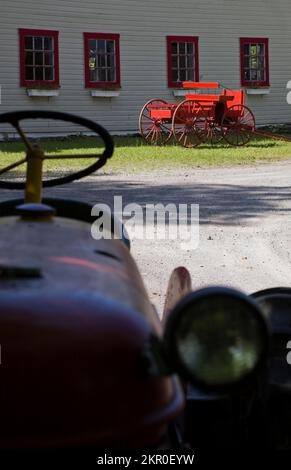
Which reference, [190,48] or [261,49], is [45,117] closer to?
[190,48]

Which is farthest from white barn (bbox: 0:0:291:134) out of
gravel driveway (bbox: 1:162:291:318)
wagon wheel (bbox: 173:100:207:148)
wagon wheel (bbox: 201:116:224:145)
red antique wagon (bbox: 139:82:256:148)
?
gravel driveway (bbox: 1:162:291:318)

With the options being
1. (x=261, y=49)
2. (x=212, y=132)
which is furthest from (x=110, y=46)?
(x=261, y=49)

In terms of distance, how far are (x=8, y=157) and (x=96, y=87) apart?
771 centimetres

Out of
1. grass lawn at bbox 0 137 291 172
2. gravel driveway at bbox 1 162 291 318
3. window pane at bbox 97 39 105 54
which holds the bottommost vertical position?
gravel driveway at bbox 1 162 291 318

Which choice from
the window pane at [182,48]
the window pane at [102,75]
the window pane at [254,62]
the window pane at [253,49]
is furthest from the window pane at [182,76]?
the window pane at [253,49]

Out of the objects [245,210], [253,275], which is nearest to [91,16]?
[245,210]

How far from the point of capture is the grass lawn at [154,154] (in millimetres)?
16578

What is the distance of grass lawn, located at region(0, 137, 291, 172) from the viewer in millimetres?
16578

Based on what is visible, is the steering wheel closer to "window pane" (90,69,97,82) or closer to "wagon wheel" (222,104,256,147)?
"wagon wheel" (222,104,256,147)

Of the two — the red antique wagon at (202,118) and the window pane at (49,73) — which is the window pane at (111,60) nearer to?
the window pane at (49,73)

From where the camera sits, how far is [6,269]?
1.83 m

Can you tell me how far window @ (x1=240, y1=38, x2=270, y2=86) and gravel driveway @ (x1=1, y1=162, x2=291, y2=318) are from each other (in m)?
11.0

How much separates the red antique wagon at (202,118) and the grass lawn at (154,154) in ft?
1.25
